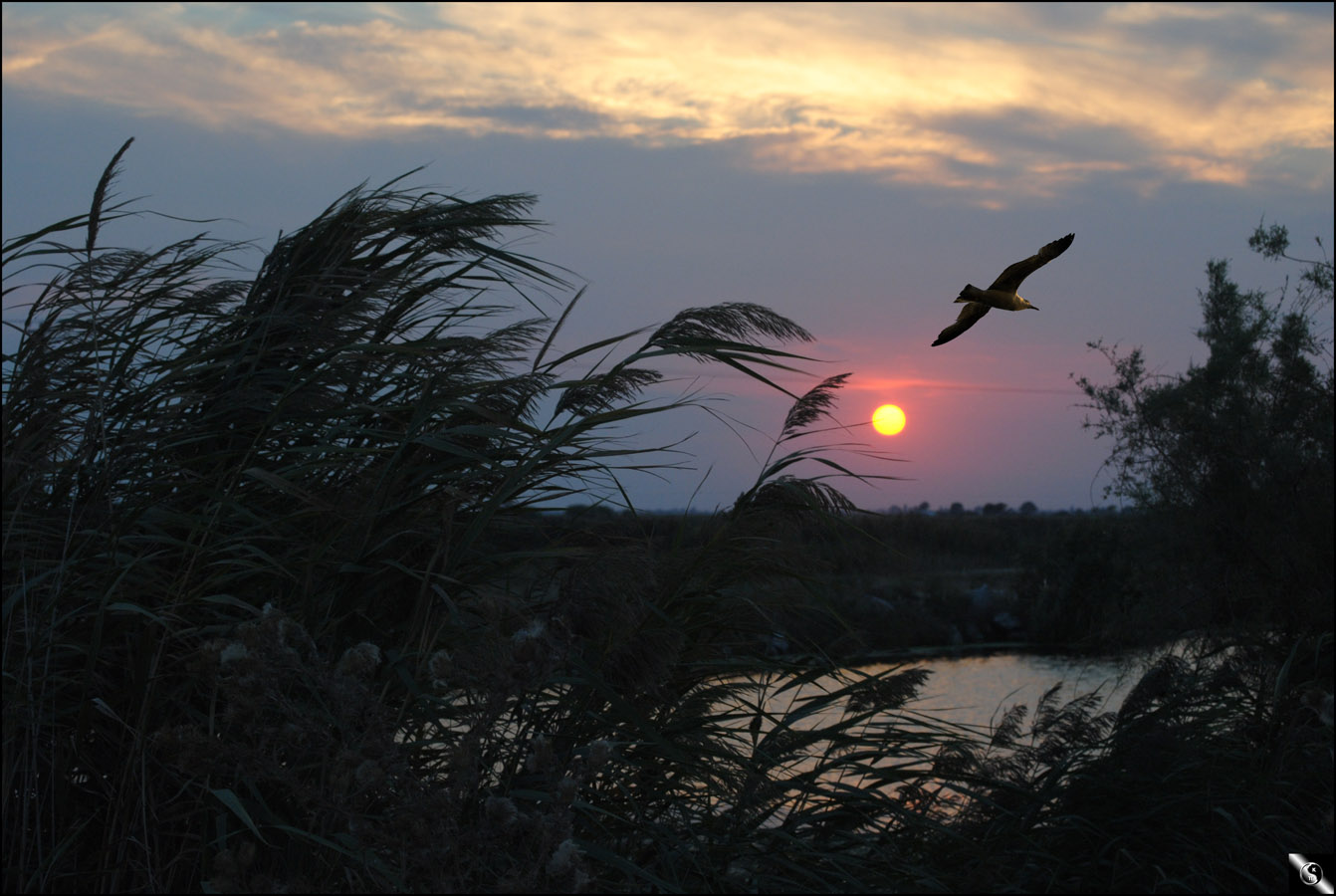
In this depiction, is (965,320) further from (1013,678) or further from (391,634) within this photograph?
(1013,678)

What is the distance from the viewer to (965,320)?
8.43ft

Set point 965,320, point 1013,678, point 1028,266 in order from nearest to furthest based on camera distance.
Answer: point 965,320
point 1028,266
point 1013,678

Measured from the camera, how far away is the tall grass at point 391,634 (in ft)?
6.54

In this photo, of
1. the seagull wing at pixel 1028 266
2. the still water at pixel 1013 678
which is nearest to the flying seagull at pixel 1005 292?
the seagull wing at pixel 1028 266

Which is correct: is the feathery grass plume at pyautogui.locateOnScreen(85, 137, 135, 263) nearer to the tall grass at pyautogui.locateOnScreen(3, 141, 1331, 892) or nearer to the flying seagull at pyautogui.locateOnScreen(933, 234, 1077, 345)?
the tall grass at pyautogui.locateOnScreen(3, 141, 1331, 892)

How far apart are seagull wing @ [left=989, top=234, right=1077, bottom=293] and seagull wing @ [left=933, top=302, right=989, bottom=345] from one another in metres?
0.06

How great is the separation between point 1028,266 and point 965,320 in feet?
0.89

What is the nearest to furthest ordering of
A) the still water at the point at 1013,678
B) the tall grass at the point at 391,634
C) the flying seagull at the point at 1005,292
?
the tall grass at the point at 391,634, the flying seagull at the point at 1005,292, the still water at the point at 1013,678

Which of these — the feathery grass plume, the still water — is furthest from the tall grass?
the still water

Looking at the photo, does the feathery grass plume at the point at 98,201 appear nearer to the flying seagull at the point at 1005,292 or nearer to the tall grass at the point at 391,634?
the tall grass at the point at 391,634

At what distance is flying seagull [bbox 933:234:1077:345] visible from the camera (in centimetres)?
256

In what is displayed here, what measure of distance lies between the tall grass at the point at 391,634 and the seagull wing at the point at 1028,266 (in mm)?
576

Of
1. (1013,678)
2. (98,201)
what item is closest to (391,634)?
(98,201)

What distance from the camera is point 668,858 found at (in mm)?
2416
